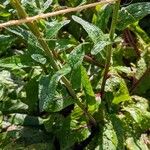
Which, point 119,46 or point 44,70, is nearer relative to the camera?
point 44,70

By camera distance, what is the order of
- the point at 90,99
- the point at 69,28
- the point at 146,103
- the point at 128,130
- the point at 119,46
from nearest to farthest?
1. the point at 90,99
2. the point at 128,130
3. the point at 146,103
4. the point at 119,46
5. the point at 69,28

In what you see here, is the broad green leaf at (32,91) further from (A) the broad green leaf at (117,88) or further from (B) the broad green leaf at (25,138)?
(A) the broad green leaf at (117,88)

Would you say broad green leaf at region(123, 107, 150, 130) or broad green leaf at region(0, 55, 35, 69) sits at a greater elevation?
broad green leaf at region(0, 55, 35, 69)

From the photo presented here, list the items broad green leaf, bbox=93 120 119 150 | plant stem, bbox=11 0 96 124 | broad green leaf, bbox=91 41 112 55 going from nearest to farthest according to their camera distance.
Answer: plant stem, bbox=11 0 96 124 < broad green leaf, bbox=91 41 112 55 < broad green leaf, bbox=93 120 119 150

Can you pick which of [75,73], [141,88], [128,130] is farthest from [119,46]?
[75,73]

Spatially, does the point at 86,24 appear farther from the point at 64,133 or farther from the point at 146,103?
the point at 146,103

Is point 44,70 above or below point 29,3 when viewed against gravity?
below

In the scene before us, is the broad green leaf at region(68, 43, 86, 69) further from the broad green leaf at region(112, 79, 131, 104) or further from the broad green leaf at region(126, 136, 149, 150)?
the broad green leaf at region(126, 136, 149, 150)

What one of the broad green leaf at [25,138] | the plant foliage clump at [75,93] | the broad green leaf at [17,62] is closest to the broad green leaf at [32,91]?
the plant foliage clump at [75,93]

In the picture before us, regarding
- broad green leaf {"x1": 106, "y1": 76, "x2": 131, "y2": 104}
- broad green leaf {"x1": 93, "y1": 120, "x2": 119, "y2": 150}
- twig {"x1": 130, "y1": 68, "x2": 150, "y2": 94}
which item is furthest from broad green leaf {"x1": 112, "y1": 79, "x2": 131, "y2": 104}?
twig {"x1": 130, "y1": 68, "x2": 150, "y2": 94}

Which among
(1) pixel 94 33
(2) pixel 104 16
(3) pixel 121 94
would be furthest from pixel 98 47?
(3) pixel 121 94
